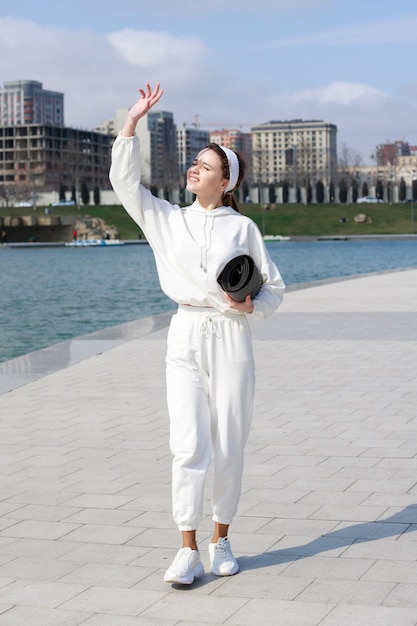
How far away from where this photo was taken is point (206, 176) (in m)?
4.50

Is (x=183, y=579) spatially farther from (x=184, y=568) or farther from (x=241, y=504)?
(x=241, y=504)

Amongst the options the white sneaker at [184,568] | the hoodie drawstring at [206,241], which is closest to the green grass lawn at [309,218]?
the hoodie drawstring at [206,241]

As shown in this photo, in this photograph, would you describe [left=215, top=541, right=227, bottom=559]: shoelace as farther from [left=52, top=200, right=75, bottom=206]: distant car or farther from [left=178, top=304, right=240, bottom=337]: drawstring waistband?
[left=52, top=200, right=75, bottom=206]: distant car

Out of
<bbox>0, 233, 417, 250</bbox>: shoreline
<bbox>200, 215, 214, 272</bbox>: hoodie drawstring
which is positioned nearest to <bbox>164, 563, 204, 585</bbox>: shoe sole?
<bbox>200, 215, 214, 272</bbox>: hoodie drawstring

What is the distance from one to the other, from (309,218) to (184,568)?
106m

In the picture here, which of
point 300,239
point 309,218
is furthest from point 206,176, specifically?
point 309,218

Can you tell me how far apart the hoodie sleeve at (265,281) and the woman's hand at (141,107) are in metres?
0.67

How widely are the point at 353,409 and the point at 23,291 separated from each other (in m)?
24.5

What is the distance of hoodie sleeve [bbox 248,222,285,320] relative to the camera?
4.46 meters

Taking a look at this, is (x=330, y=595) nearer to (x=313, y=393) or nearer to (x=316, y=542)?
(x=316, y=542)

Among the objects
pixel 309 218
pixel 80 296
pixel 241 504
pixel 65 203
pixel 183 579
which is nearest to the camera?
pixel 183 579

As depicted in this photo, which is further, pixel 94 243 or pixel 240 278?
pixel 94 243

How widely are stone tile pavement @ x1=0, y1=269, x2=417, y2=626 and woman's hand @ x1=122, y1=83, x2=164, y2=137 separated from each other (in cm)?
188

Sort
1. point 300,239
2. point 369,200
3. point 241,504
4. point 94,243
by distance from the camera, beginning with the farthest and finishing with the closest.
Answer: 1. point 369,200
2. point 300,239
3. point 94,243
4. point 241,504
